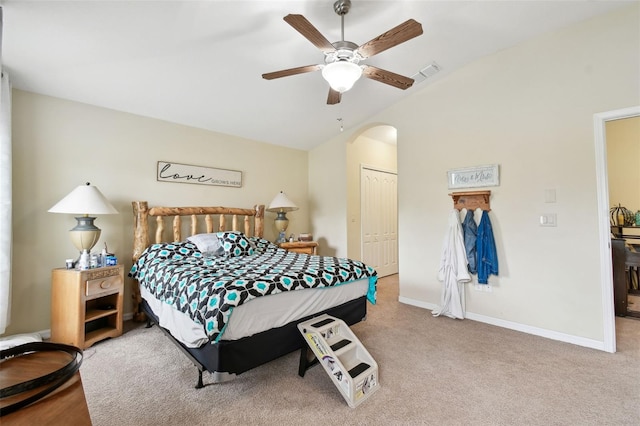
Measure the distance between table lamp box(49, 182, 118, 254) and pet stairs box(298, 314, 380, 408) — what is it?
220cm

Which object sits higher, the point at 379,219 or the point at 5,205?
the point at 5,205

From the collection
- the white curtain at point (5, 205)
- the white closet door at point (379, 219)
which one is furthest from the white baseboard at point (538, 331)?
the white curtain at point (5, 205)

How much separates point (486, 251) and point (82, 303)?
4.01 m

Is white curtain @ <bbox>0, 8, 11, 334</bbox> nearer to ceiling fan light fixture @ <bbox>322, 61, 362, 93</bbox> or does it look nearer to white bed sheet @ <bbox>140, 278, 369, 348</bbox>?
white bed sheet @ <bbox>140, 278, 369, 348</bbox>

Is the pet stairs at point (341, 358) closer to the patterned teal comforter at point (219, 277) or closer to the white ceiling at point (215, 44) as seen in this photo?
the patterned teal comforter at point (219, 277)

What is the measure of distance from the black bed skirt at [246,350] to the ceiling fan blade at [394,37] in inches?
80.0

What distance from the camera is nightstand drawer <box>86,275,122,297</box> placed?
2557 mm

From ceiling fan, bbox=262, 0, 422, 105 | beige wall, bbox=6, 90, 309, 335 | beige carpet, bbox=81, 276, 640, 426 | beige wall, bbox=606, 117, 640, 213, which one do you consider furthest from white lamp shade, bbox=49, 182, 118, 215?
beige wall, bbox=606, 117, 640, 213

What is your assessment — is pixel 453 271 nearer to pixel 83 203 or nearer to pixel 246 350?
pixel 246 350

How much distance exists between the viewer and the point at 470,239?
3.22 m

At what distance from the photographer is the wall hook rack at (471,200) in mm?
3195

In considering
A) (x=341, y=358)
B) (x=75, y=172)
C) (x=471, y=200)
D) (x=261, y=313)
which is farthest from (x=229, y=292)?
(x=471, y=200)

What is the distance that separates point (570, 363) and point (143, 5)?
166 inches

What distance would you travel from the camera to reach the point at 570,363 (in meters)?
2.30
